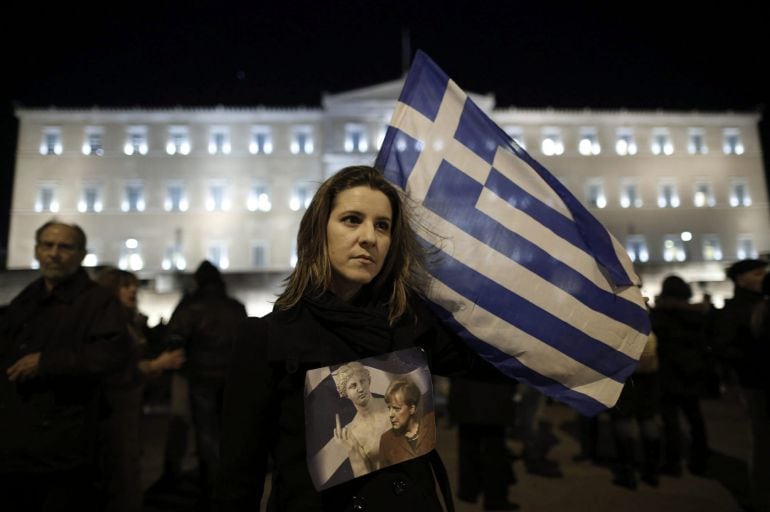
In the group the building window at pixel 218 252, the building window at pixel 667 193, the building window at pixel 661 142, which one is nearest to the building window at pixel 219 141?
the building window at pixel 218 252

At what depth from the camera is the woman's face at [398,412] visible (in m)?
1.37

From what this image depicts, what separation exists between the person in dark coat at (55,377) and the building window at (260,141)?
3394 centimetres

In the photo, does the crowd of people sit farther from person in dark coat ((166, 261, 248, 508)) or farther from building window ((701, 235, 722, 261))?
building window ((701, 235, 722, 261))

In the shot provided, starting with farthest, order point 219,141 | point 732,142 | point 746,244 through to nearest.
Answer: point 732,142, point 746,244, point 219,141

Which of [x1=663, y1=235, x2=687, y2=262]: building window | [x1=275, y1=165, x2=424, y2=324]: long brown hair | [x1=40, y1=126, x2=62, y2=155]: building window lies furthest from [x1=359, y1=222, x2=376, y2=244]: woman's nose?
[x1=40, y1=126, x2=62, y2=155]: building window

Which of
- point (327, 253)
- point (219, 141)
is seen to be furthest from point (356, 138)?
point (327, 253)

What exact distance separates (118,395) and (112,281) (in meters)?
0.96

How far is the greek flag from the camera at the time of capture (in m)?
2.05

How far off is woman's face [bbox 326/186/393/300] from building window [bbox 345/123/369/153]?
111 ft

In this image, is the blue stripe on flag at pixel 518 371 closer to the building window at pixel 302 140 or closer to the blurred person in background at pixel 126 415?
the blurred person in background at pixel 126 415

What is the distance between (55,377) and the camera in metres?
2.31

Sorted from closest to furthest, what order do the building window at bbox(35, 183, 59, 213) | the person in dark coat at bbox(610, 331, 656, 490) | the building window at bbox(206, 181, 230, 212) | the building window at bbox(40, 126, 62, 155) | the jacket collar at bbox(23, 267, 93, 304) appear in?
the jacket collar at bbox(23, 267, 93, 304), the person in dark coat at bbox(610, 331, 656, 490), the building window at bbox(35, 183, 59, 213), the building window at bbox(206, 181, 230, 212), the building window at bbox(40, 126, 62, 155)

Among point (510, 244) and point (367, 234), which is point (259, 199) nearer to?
point (510, 244)

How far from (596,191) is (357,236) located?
126 feet
